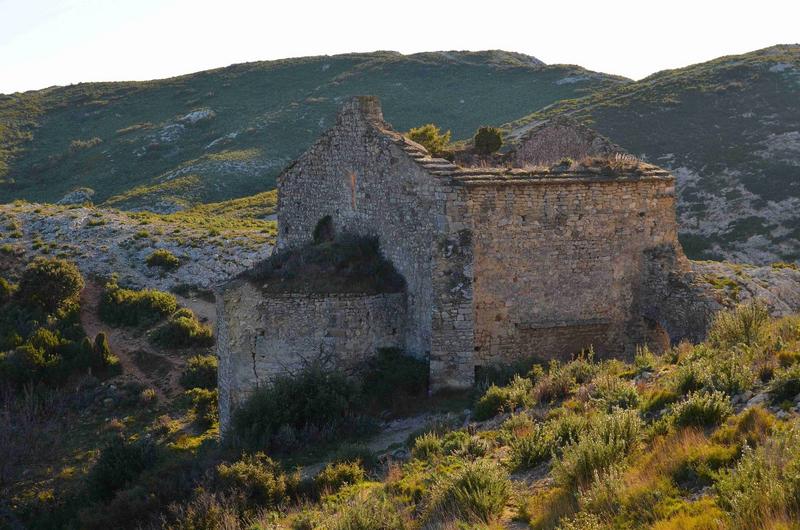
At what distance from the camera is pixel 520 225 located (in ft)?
47.1

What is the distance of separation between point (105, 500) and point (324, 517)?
6334 mm

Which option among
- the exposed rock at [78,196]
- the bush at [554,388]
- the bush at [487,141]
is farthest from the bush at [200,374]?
the exposed rock at [78,196]

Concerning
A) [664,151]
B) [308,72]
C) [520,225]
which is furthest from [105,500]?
[308,72]

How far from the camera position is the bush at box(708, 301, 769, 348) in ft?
35.5

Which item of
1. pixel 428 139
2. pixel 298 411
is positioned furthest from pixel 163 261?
pixel 298 411

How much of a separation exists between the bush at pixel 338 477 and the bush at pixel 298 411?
88.2 inches

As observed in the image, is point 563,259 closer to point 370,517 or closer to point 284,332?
point 284,332

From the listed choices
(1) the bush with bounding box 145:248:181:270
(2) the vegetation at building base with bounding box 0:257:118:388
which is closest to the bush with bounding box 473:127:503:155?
(2) the vegetation at building base with bounding box 0:257:118:388

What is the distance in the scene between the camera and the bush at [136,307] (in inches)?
1045

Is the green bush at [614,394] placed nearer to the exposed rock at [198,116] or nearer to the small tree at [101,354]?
the small tree at [101,354]

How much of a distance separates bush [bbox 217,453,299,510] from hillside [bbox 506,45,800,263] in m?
22.6

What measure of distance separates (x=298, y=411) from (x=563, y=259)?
610 centimetres

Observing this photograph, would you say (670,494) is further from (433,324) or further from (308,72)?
(308,72)

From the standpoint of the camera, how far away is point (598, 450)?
7820 mm
